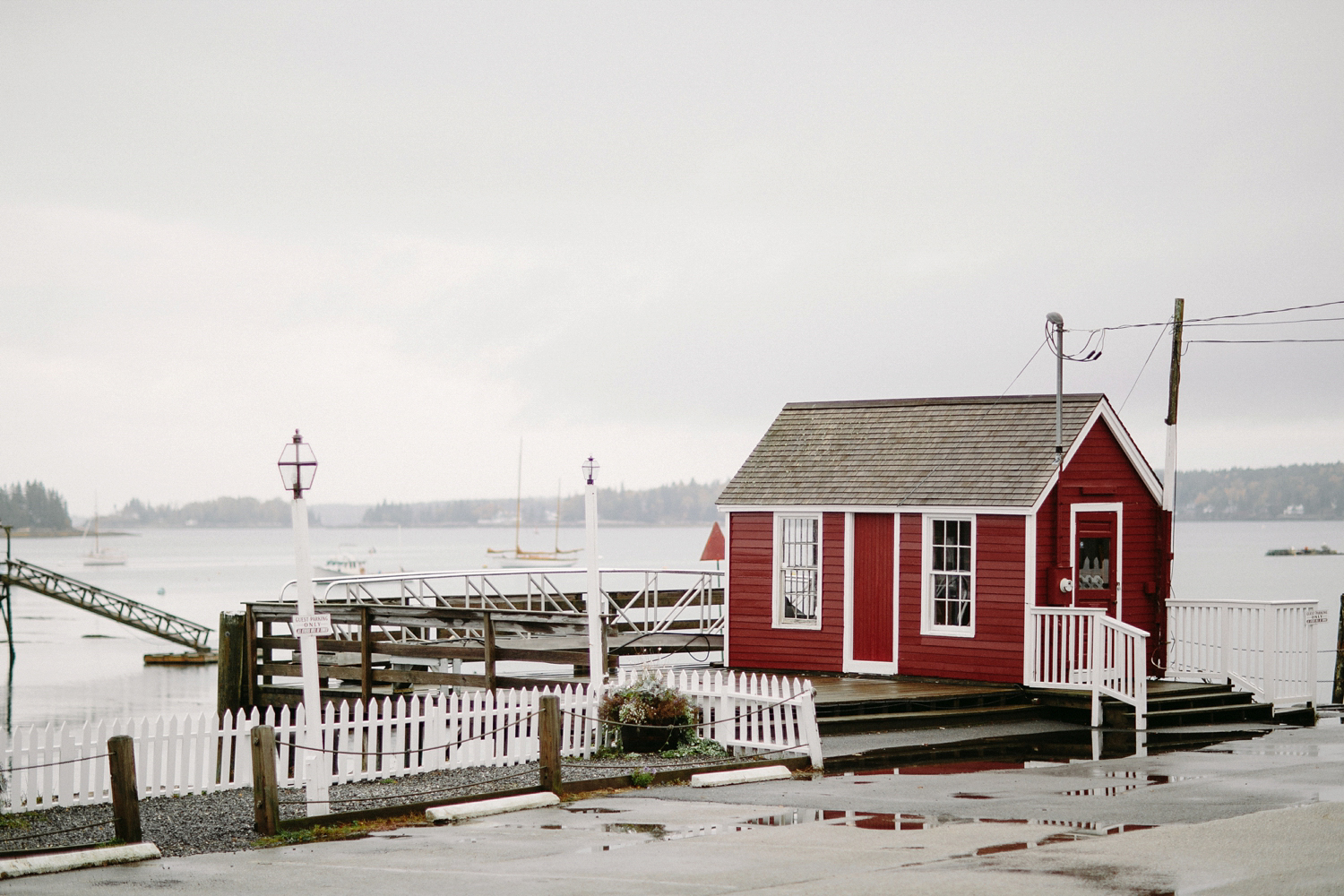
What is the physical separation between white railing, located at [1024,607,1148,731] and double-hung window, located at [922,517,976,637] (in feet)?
3.72

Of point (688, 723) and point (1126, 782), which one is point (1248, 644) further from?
point (688, 723)

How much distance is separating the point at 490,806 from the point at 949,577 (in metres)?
10.2

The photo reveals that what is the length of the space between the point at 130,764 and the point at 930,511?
1295 centimetres

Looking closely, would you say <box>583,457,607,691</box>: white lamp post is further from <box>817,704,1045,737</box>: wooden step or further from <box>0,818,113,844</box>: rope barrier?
<box>0,818,113,844</box>: rope barrier

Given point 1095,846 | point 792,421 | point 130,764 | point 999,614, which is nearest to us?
point 1095,846

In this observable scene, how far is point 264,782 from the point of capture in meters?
11.3

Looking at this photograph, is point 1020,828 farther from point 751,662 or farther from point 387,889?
point 751,662

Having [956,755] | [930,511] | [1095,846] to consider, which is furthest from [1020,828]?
[930,511]

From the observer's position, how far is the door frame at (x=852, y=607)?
2095 cm

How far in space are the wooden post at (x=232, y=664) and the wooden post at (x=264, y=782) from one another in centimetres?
1516

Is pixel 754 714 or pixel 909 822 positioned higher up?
pixel 754 714

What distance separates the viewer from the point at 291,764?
2044 centimetres

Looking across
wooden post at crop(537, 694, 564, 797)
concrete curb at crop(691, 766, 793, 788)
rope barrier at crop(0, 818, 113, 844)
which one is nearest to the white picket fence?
concrete curb at crop(691, 766, 793, 788)

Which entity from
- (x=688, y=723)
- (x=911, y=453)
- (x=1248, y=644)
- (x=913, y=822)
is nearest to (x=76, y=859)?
(x=913, y=822)
